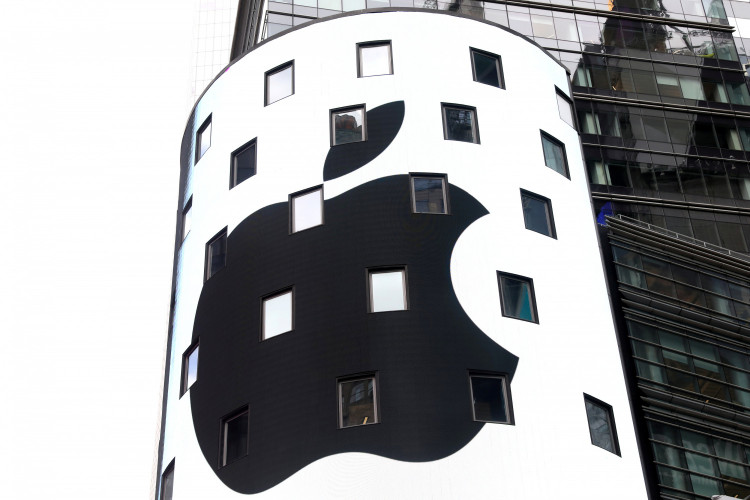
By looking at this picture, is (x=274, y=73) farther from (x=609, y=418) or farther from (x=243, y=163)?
(x=609, y=418)

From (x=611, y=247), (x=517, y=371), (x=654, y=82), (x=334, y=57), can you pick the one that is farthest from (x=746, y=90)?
(x=517, y=371)

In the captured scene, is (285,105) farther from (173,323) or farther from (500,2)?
(500,2)

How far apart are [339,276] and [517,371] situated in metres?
6.14

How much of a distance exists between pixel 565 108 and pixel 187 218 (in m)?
15.1

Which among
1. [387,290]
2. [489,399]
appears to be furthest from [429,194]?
[489,399]

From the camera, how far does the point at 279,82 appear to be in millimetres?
38250

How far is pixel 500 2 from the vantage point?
5688 centimetres

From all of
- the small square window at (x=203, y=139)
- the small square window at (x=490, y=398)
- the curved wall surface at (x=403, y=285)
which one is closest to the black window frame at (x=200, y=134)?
the small square window at (x=203, y=139)

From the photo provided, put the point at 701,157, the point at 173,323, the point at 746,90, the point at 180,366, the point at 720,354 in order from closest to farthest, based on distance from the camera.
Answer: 1. the point at 180,366
2. the point at 173,323
3. the point at 720,354
4. the point at 701,157
5. the point at 746,90

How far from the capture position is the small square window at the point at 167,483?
33.1 m

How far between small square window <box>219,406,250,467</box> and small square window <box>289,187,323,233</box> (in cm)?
639

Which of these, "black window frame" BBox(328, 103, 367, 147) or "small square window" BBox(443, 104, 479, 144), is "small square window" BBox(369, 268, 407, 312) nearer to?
"black window frame" BBox(328, 103, 367, 147)

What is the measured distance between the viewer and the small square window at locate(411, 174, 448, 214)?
33.7m

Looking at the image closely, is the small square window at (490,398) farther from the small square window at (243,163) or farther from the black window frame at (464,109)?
the small square window at (243,163)
